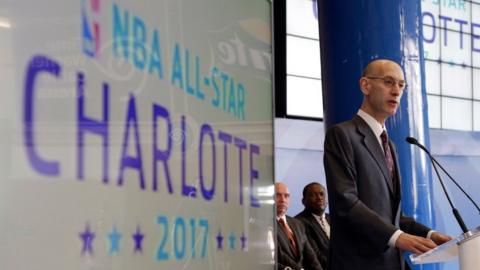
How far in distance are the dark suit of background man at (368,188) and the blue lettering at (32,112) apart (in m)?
1.37

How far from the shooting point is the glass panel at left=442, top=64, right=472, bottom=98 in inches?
333

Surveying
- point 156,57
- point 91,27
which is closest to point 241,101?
point 156,57

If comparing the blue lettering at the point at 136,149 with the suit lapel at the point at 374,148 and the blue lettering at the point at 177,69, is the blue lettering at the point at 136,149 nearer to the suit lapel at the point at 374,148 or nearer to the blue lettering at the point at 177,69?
the blue lettering at the point at 177,69

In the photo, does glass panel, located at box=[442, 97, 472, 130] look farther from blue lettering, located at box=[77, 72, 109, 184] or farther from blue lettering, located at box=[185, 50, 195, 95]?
blue lettering, located at box=[77, 72, 109, 184]

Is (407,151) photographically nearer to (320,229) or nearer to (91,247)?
(320,229)

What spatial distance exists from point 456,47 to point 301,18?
2.28 m

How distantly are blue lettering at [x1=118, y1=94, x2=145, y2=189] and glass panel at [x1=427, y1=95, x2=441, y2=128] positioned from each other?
701 centimetres

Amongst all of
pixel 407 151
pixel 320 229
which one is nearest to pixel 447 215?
pixel 320 229

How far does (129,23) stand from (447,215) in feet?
22.3

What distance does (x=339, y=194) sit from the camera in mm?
2406

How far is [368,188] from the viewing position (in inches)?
96.8

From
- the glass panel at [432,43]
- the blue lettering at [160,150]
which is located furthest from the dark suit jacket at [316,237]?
the blue lettering at [160,150]

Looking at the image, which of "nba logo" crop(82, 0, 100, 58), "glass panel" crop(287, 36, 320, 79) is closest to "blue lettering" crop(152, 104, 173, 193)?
"nba logo" crop(82, 0, 100, 58)

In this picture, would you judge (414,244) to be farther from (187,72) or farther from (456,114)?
(456,114)
